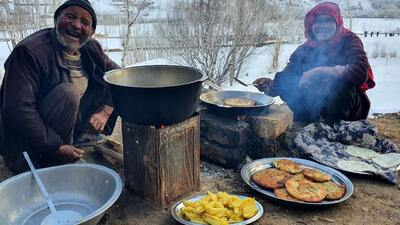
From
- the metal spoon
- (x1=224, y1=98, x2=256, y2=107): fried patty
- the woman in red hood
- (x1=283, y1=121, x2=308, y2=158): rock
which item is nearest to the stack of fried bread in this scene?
(x1=283, y1=121, x2=308, y2=158): rock

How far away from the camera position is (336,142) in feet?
12.6

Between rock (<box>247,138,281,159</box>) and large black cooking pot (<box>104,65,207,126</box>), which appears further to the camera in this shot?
rock (<box>247,138,281,159</box>)

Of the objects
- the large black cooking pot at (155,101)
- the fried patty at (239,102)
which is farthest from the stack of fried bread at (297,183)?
the large black cooking pot at (155,101)

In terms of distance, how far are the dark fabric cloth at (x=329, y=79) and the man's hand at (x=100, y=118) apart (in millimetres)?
2489

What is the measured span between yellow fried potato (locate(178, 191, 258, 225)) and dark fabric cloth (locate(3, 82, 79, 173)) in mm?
1479

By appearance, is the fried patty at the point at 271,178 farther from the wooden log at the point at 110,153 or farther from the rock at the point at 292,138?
the wooden log at the point at 110,153

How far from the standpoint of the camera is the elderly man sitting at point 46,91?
269 centimetres

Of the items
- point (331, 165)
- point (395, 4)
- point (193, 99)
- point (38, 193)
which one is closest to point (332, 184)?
point (331, 165)

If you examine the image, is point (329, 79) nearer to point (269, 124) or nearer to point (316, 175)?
point (269, 124)

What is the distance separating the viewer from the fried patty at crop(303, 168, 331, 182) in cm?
294

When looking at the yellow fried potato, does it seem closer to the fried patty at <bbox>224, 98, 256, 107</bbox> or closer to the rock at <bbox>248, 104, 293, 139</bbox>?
the rock at <bbox>248, 104, 293, 139</bbox>

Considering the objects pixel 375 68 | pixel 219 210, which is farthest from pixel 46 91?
pixel 375 68

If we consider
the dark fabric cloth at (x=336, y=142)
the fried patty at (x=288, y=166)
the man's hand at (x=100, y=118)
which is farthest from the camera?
the dark fabric cloth at (x=336, y=142)

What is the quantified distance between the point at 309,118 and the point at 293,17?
30.4 ft
